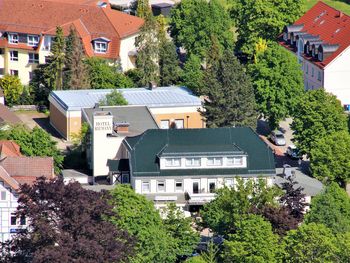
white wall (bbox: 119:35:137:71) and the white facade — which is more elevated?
white wall (bbox: 119:35:137:71)

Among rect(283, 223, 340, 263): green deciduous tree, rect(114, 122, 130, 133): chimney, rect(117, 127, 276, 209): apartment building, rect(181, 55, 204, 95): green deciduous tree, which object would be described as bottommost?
rect(283, 223, 340, 263): green deciduous tree

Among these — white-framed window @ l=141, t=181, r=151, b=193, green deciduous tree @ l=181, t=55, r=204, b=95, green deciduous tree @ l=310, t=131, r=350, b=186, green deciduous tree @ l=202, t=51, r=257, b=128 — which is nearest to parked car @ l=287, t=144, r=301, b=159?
green deciduous tree @ l=202, t=51, r=257, b=128

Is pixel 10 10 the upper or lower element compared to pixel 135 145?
upper

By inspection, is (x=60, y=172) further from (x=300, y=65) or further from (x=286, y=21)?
(x=286, y=21)

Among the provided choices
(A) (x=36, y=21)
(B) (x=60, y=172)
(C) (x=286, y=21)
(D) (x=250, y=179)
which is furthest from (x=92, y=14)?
(D) (x=250, y=179)

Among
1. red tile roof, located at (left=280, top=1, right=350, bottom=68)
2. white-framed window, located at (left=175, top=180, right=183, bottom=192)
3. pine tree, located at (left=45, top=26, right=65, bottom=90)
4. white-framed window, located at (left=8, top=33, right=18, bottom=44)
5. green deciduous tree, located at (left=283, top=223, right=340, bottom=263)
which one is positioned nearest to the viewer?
green deciduous tree, located at (left=283, top=223, right=340, bottom=263)

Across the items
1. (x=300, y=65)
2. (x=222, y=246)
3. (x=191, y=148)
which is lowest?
(x=222, y=246)

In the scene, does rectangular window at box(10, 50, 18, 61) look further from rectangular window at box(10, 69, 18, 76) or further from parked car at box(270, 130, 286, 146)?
parked car at box(270, 130, 286, 146)
